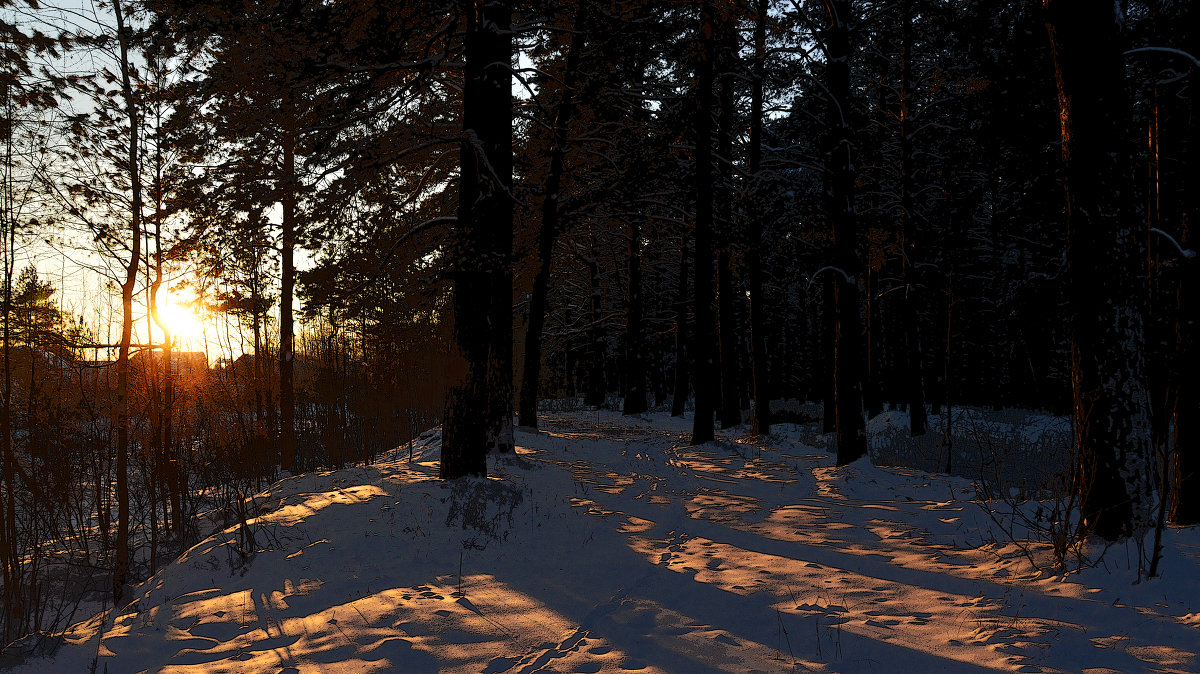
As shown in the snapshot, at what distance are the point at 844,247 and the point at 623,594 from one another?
9.15 meters

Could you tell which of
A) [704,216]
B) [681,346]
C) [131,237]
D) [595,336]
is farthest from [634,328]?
[131,237]

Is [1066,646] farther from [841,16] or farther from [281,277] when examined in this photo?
[281,277]

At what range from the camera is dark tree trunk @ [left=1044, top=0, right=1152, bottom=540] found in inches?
210

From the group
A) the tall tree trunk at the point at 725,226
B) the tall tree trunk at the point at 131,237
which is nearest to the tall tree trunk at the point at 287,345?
the tall tree trunk at the point at 131,237

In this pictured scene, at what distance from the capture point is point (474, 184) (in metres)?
8.61

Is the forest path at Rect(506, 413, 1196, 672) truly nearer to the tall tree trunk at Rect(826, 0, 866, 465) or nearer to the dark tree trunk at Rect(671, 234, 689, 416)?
the tall tree trunk at Rect(826, 0, 866, 465)

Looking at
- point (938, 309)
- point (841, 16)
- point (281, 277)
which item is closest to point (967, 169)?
point (938, 309)

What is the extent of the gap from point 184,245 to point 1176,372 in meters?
16.5

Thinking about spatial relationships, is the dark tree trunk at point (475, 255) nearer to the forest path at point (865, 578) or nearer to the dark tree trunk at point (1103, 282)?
the forest path at point (865, 578)

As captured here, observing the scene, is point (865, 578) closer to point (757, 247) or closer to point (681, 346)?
point (757, 247)

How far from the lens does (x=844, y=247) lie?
40.8 feet

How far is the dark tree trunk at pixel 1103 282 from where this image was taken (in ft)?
17.5

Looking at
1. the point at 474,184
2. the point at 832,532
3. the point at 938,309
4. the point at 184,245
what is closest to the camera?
the point at 832,532

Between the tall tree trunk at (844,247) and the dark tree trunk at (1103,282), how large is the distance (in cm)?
639
